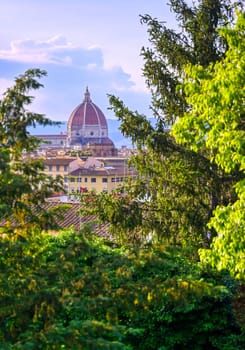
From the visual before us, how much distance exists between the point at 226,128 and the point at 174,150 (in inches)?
262

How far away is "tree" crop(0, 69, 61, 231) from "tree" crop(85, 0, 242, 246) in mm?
9271

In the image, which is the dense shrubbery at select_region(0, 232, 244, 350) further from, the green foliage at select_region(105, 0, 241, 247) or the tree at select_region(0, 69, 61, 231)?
the green foliage at select_region(105, 0, 241, 247)

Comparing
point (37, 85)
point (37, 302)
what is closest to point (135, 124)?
point (37, 85)

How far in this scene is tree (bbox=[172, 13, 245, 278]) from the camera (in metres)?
10.1

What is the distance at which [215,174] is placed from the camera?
1698 cm

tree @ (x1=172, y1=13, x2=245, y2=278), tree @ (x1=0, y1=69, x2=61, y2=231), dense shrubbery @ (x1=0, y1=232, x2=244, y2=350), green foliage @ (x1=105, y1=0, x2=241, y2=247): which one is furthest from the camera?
green foliage @ (x1=105, y1=0, x2=241, y2=247)

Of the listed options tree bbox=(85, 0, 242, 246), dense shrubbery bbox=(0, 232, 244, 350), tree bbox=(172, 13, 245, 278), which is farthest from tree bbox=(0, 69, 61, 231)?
tree bbox=(85, 0, 242, 246)

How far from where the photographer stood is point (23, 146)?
7.45 m

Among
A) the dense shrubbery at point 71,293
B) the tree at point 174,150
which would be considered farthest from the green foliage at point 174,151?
the dense shrubbery at point 71,293

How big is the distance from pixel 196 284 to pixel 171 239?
9618 millimetres

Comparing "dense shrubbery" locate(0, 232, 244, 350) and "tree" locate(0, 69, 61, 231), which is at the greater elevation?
"tree" locate(0, 69, 61, 231)

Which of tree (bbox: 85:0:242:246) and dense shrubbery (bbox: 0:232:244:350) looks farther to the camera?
tree (bbox: 85:0:242:246)

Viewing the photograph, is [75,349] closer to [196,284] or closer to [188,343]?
[196,284]

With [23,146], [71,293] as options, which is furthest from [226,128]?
[71,293]
